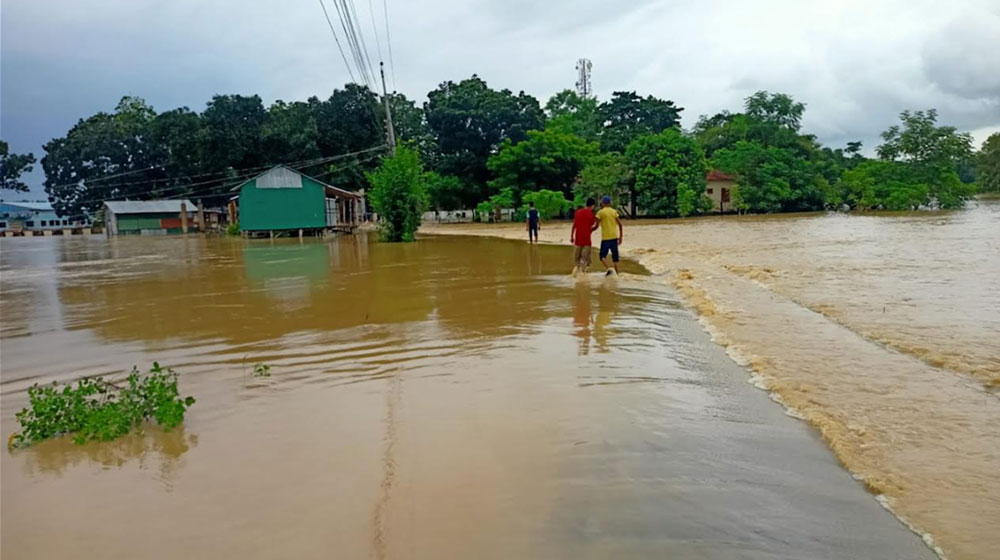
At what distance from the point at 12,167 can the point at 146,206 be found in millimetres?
27614

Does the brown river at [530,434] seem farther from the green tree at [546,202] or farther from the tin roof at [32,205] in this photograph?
the tin roof at [32,205]

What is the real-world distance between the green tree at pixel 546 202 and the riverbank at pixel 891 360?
2966 cm

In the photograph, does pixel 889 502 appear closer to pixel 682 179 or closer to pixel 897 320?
pixel 897 320

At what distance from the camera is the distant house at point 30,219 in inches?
2963

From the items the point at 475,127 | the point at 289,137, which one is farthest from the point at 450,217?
the point at 289,137

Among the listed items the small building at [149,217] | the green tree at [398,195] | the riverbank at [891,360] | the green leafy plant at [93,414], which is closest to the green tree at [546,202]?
the green tree at [398,195]

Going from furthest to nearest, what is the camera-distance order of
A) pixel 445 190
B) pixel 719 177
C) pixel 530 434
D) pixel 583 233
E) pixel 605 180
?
pixel 719 177, pixel 445 190, pixel 605 180, pixel 583 233, pixel 530 434

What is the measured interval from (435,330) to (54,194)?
76.7 m

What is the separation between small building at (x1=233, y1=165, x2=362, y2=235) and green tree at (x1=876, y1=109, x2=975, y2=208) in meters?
44.2

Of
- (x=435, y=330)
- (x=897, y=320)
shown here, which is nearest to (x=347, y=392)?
(x=435, y=330)

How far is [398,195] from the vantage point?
30.3m

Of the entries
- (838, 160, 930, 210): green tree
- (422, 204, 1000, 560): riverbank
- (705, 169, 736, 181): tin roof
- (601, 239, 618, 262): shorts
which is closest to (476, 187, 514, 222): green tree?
(705, 169, 736, 181): tin roof

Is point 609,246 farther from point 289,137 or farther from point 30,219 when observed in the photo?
point 30,219

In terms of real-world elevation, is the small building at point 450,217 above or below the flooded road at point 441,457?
above
